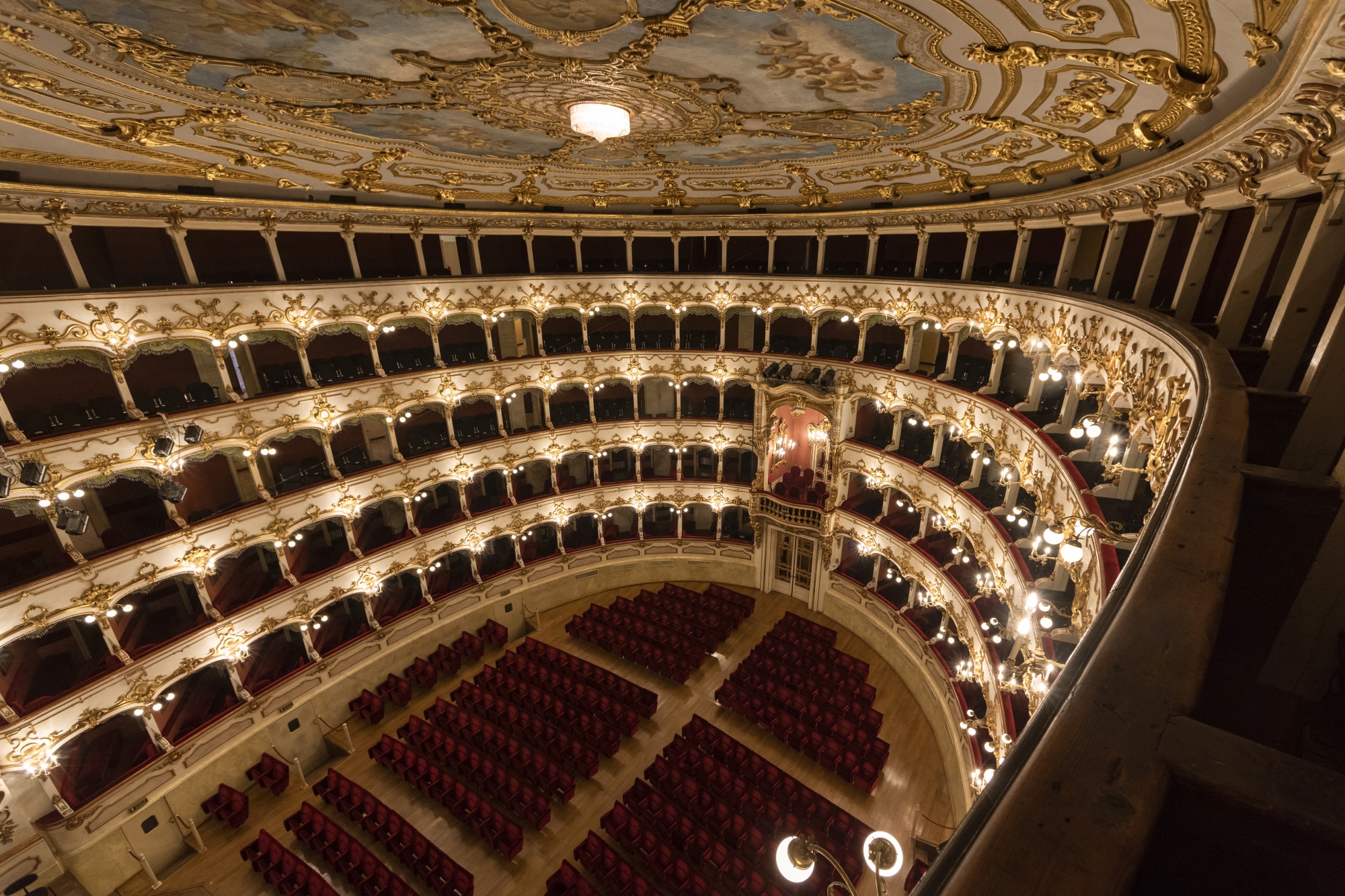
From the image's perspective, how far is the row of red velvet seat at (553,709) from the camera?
18.8m

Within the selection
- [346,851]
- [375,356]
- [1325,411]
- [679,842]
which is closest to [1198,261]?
[1325,411]

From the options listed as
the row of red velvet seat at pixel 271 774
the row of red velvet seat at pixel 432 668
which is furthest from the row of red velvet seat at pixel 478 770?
the row of red velvet seat at pixel 271 774

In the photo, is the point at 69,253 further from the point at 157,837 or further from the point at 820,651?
the point at 820,651

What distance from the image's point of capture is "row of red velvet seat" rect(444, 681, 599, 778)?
18.1 m

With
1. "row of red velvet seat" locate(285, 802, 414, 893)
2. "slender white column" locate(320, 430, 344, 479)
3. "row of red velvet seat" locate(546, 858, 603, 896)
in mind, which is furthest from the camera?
"slender white column" locate(320, 430, 344, 479)

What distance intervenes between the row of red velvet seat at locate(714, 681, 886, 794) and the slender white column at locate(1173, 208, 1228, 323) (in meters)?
14.0

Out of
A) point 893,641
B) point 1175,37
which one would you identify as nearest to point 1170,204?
point 1175,37

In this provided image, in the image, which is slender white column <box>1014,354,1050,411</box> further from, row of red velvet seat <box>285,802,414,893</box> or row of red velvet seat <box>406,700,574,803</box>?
row of red velvet seat <box>285,802,414,893</box>

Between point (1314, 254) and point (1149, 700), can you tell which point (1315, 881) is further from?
point (1314, 254)

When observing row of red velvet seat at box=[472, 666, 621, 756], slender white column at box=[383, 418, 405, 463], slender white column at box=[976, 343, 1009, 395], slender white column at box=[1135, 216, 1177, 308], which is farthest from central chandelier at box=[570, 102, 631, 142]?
row of red velvet seat at box=[472, 666, 621, 756]

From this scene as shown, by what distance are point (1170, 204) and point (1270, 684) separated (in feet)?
32.4

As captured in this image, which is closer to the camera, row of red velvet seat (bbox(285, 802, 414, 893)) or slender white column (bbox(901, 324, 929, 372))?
row of red velvet seat (bbox(285, 802, 414, 893))

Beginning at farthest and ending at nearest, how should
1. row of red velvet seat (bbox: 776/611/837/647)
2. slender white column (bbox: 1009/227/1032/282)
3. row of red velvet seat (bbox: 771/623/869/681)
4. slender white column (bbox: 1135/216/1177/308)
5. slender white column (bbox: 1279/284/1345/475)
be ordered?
row of red velvet seat (bbox: 776/611/837/647), row of red velvet seat (bbox: 771/623/869/681), slender white column (bbox: 1009/227/1032/282), slender white column (bbox: 1135/216/1177/308), slender white column (bbox: 1279/284/1345/475)

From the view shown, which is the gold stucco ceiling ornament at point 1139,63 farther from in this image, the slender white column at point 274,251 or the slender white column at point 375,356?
the slender white column at point 375,356
